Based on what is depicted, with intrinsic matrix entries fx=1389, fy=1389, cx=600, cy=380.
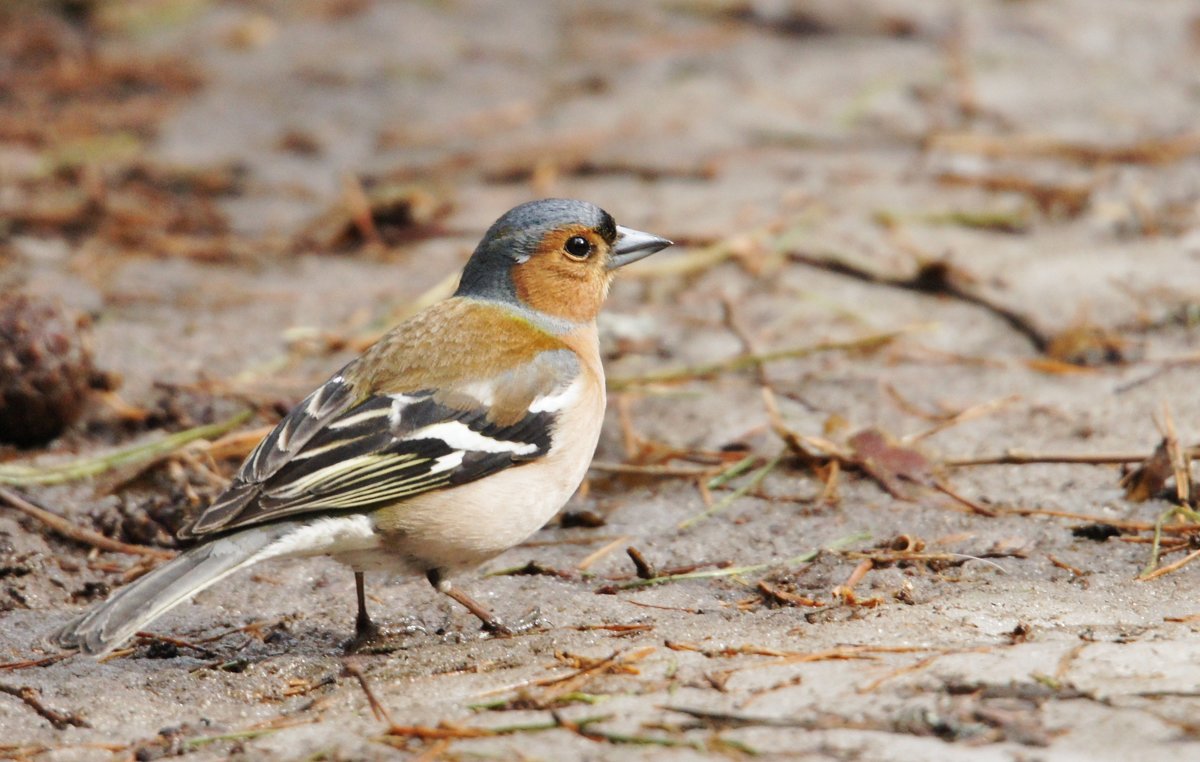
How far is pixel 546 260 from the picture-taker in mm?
4824

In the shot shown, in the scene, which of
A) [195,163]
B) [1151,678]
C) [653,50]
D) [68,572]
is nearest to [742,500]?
[1151,678]

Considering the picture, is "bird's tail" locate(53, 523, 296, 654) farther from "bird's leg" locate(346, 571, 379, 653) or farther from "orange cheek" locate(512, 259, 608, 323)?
"orange cheek" locate(512, 259, 608, 323)

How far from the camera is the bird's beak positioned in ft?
16.3

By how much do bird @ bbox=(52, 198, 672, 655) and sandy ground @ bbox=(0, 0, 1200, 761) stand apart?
287 mm

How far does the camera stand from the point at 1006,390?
5.72 m

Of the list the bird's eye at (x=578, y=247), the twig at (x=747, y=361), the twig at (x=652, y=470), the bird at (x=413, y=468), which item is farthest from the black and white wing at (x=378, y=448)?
the twig at (x=747, y=361)

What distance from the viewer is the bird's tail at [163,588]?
3438mm

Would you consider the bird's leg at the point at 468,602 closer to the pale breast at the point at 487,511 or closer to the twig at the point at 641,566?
→ the pale breast at the point at 487,511

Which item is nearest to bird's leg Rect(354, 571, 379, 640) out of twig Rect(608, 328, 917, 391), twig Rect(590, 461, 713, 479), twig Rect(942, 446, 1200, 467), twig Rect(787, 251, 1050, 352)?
twig Rect(590, 461, 713, 479)

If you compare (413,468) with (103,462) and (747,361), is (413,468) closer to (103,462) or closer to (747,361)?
(103,462)

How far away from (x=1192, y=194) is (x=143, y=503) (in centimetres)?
574

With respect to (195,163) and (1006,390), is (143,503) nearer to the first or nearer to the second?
(1006,390)

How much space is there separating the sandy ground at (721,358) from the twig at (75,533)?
54 millimetres

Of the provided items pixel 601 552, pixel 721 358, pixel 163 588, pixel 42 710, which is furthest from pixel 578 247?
pixel 42 710
